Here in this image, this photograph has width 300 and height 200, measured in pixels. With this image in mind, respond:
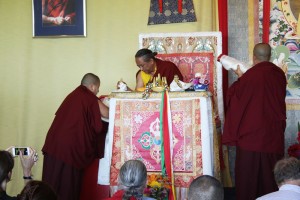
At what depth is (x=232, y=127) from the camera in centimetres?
404

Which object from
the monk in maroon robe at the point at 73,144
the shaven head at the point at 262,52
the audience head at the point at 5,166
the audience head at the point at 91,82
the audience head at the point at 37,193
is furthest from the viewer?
the audience head at the point at 91,82

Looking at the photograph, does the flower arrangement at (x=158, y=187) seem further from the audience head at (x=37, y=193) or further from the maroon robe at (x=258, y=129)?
the audience head at (x=37, y=193)

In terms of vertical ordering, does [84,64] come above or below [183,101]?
above

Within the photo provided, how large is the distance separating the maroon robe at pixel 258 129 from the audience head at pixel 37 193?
8.33 feet

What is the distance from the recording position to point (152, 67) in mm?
4988

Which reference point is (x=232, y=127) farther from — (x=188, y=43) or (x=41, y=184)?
(x=41, y=184)

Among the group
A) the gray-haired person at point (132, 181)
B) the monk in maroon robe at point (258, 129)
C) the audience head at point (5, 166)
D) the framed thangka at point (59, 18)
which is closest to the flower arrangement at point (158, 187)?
the monk in maroon robe at point (258, 129)

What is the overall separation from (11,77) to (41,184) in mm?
4335

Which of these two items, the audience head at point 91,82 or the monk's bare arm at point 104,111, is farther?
the audience head at point 91,82

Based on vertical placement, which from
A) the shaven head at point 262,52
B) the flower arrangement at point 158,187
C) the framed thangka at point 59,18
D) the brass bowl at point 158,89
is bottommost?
the flower arrangement at point 158,187

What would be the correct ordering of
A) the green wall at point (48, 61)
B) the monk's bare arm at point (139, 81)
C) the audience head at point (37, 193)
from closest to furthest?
1. the audience head at point (37, 193)
2. the monk's bare arm at point (139, 81)
3. the green wall at point (48, 61)

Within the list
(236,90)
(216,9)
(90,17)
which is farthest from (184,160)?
(90,17)

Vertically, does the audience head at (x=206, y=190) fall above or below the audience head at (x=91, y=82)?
below

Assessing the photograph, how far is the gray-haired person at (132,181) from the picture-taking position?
90.4 inches
